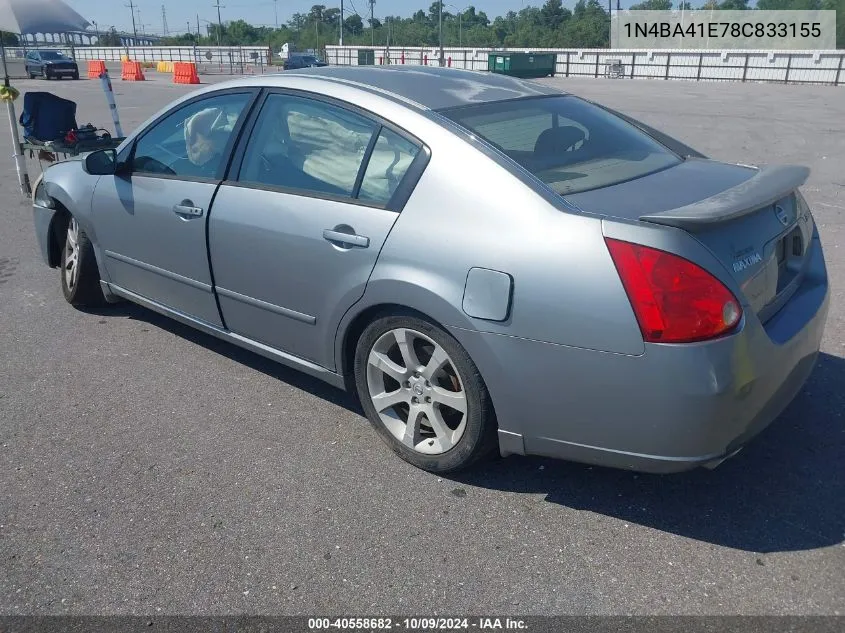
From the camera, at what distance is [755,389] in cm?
264

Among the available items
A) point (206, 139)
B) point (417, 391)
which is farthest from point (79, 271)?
point (417, 391)

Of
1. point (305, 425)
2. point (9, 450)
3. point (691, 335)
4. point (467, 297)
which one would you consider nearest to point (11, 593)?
point (9, 450)

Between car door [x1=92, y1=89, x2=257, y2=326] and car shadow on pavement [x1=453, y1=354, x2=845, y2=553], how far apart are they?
1.86 m

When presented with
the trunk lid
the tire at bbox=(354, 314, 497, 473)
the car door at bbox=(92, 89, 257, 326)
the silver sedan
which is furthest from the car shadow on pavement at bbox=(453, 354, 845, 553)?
the car door at bbox=(92, 89, 257, 326)

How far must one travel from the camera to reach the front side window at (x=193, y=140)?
3.93m

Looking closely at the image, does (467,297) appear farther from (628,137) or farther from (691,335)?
(628,137)

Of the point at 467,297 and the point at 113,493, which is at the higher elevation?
the point at 467,297

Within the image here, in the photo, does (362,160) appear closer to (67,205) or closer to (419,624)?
(419,624)

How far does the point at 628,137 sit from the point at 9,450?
3.27 meters

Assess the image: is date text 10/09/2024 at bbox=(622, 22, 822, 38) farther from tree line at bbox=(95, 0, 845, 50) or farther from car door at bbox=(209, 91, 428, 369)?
car door at bbox=(209, 91, 428, 369)

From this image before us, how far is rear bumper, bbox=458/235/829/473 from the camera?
2.51 m

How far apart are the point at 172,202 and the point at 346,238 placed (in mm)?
1334

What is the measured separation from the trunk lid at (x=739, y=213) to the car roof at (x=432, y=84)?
870mm

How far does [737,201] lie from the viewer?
109 inches
